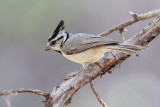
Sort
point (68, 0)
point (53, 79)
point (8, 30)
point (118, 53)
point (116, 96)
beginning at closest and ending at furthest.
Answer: point (118, 53), point (116, 96), point (53, 79), point (8, 30), point (68, 0)

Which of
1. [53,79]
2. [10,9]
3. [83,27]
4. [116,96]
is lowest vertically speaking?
[116,96]

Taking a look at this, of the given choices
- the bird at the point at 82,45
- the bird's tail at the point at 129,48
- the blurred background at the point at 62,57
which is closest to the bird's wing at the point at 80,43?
the bird at the point at 82,45

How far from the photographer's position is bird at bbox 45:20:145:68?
3150 mm

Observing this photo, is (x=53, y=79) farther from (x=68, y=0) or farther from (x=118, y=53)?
(x=118, y=53)

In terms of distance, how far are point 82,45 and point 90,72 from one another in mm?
494

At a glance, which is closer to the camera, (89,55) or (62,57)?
(89,55)

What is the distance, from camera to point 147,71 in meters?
6.46

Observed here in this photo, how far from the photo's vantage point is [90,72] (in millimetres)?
2994

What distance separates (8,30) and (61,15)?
3.90 ft

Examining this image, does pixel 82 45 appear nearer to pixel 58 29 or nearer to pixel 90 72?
pixel 58 29

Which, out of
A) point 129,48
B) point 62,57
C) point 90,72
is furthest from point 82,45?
point 62,57

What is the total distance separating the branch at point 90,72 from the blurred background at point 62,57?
288cm

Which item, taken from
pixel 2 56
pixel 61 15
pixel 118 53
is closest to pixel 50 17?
pixel 61 15

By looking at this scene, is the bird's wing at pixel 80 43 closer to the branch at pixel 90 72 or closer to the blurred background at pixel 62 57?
the branch at pixel 90 72
